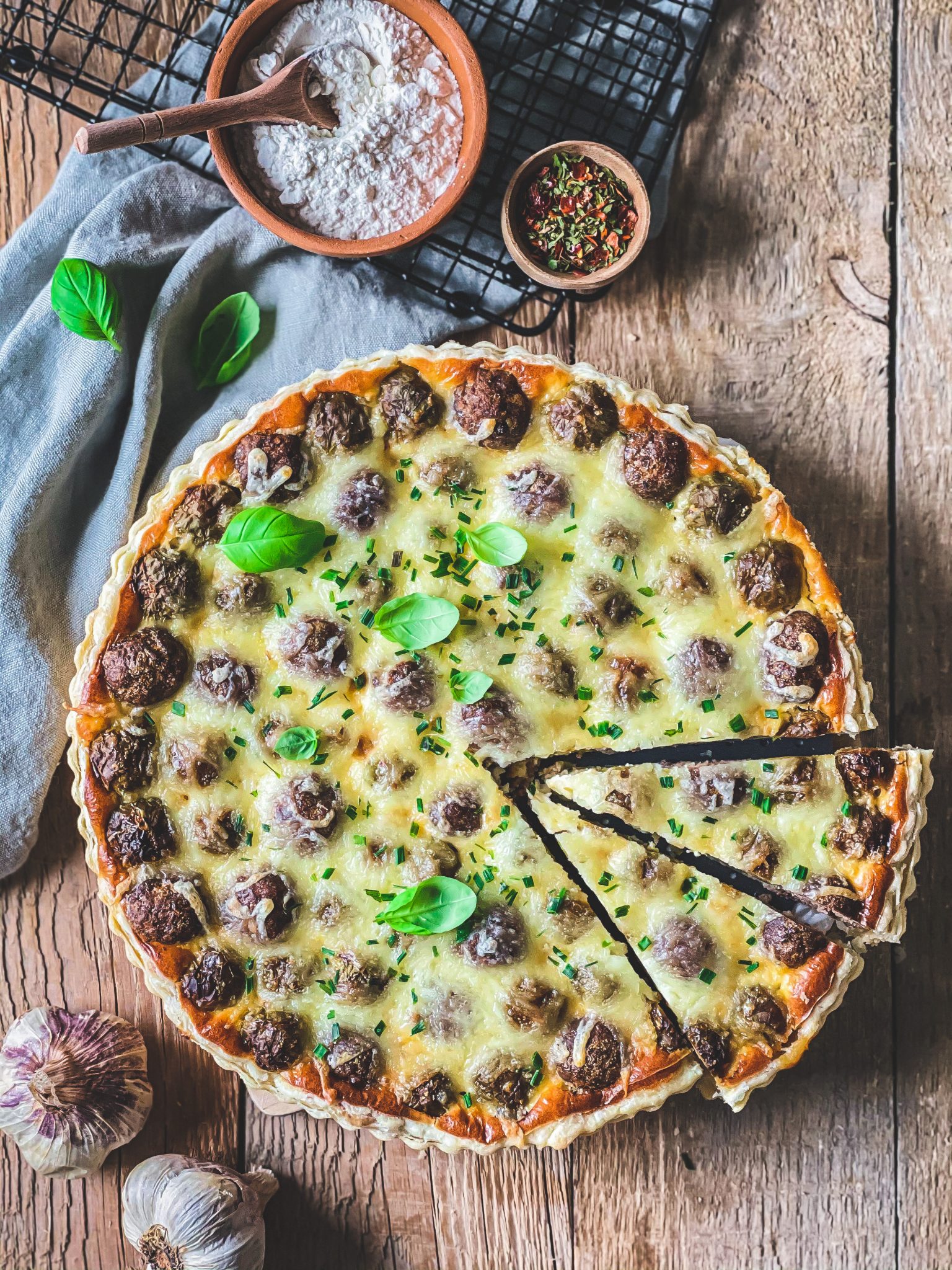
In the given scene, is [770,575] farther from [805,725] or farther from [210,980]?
[210,980]

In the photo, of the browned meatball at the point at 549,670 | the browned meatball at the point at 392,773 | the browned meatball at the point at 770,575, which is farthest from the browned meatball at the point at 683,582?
the browned meatball at the point at 392,773

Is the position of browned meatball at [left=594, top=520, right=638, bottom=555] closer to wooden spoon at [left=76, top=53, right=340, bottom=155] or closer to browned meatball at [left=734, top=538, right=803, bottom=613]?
browned meatball at [left=734, top=538, right=803, bottom=613]

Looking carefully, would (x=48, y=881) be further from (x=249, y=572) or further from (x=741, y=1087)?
(x=741, y=1087)

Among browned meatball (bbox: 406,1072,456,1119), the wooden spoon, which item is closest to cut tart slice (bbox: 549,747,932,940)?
browned meatball (bbox: 406,1072,456,1119)

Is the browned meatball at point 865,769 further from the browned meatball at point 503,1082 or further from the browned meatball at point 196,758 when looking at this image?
the browned meatball at point 196,758

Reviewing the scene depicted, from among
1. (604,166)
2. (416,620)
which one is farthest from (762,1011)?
(604,166)

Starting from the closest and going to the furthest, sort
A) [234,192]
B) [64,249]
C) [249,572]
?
1. [249,572]
2. [234,192]
3. [64,249]

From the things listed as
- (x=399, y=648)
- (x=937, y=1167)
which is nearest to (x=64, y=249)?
(x=399, y=648)

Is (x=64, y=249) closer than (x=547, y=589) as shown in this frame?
No
